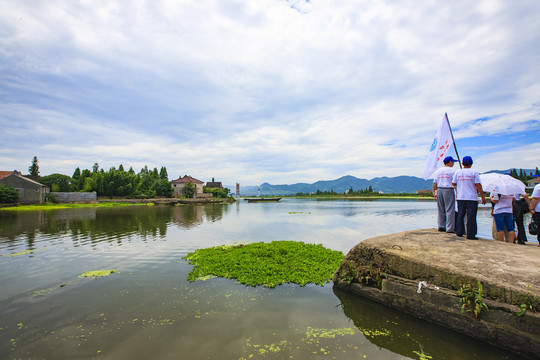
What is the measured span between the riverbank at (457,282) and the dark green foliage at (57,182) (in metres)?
87.9

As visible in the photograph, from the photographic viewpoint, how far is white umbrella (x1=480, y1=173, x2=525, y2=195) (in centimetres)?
789

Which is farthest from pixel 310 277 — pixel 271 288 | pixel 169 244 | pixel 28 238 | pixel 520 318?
pixel 28 238

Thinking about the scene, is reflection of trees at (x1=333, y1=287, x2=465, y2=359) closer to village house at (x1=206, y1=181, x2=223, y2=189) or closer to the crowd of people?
the crowd of people

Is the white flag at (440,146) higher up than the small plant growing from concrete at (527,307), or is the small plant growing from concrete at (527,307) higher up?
the white flag at (440,146)

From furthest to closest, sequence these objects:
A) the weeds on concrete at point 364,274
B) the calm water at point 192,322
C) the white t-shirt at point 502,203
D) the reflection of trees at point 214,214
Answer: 1. the reflection of trees at point 214,214
2. the white t-shirt at point 502,203
3. the weeds on concrete at point 364,274
4. the calm water at point 192,322

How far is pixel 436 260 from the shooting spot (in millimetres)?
5680

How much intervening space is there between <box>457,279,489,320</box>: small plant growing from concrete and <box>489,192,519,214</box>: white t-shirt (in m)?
4.97

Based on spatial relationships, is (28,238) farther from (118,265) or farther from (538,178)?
(538,178)

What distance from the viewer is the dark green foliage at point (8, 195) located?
46.6 meters

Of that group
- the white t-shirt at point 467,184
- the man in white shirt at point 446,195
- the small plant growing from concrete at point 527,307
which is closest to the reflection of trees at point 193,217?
the man in white shirt at point 446,195

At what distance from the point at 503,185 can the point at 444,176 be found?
1.58m

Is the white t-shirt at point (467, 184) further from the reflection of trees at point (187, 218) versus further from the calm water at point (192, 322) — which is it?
the reflection of trees at point (187, 218)

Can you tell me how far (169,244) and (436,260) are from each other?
533 inches

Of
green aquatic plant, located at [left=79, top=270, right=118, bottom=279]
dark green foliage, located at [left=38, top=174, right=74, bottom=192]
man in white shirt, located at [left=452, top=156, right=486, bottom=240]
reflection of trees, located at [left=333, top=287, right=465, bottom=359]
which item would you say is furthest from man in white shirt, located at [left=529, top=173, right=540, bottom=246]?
dark green foliage, located at [left=38, top=174, right=74, bottom=192]
